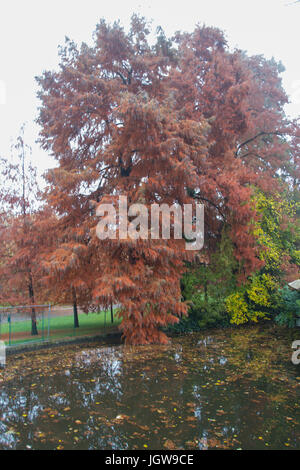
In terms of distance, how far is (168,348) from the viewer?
33.2 feet

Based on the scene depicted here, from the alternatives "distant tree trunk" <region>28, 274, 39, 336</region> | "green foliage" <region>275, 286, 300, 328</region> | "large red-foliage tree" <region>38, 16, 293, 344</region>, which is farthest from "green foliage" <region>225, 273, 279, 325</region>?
"distant tree trunk" <region>28, 274, 39, 336</region>

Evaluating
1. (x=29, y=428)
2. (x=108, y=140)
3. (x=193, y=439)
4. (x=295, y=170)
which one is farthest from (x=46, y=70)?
(x=295, y=170)

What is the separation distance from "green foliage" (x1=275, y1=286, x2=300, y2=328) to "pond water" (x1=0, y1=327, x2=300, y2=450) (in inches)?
63.3

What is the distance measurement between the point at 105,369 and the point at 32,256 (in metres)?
5.21

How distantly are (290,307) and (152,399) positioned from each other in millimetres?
6868

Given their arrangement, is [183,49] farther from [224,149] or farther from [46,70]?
[46,70]

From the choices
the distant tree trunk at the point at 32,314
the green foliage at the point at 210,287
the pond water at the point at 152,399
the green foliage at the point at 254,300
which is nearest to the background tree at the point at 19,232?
the distant tree trunk at the point at 32,314

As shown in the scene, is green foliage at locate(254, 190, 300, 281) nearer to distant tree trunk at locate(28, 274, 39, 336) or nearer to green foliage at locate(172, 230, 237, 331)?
green foliage at locate(172, 230, 237, 331)

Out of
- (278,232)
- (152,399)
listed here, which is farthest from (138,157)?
(152,399)

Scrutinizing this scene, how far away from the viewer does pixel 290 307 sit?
11.0 metres

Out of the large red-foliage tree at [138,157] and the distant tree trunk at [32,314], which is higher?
the large red-foliage tree at [138,157]

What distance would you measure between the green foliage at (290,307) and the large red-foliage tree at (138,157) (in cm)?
146

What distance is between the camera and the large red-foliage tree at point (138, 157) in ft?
33.0

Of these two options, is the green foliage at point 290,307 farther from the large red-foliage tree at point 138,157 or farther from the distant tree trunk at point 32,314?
the distant tree trunk at point 32,314
